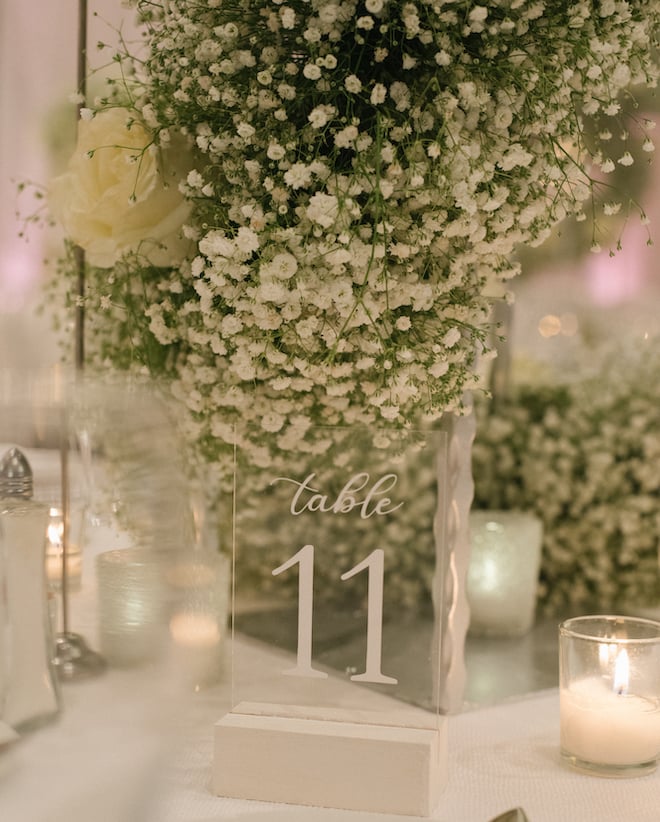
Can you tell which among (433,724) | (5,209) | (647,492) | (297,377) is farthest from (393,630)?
(647,492)

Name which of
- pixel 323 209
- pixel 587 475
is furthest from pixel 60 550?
pixel 587 475

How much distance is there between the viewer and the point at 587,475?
148 centimetres

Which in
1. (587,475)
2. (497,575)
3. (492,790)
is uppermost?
(587,475)

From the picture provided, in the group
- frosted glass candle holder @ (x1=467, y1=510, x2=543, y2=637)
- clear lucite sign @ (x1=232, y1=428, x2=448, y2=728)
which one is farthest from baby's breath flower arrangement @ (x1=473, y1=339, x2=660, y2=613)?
clear lucite sign @ (x1=232, y1=428, x2=448, y2=728)

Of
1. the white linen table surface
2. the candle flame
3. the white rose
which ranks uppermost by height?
the white rose

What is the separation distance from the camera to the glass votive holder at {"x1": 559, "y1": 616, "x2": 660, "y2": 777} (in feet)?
2.71

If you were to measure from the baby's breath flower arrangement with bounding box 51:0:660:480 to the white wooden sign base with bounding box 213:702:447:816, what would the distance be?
23 centimetres

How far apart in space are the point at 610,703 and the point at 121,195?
1.93ft

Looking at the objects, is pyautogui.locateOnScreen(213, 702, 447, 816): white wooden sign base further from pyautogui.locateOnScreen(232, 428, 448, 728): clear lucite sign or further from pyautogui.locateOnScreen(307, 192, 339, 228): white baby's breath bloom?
pyautogui.locateOnScreen(307, 192, 339, 228): white baby's breath bloom

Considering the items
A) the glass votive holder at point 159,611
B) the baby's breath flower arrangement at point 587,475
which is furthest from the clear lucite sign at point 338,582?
the baby's breath flower arrangement at point 587,475

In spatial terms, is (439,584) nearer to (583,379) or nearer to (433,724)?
(433,724)

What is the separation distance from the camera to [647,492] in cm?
147

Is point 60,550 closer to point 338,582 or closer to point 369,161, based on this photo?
point 338,582

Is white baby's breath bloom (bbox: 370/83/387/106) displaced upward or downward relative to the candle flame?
upward
